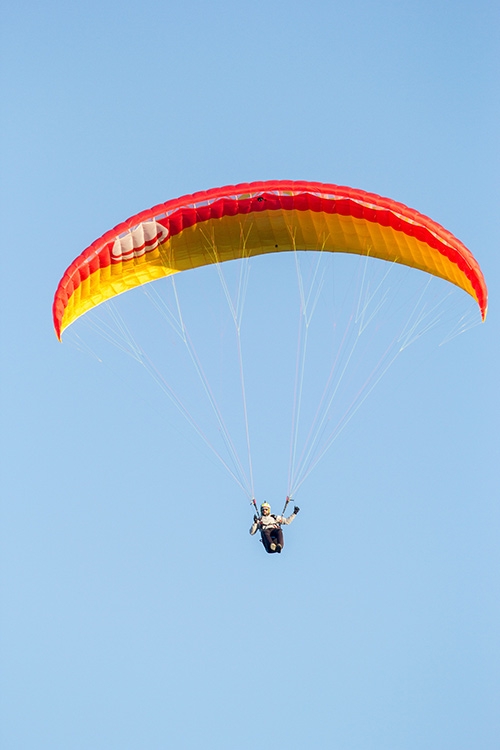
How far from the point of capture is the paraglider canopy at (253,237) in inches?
860

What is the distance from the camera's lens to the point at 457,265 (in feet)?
73.5

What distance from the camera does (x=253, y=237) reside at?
75.6ft

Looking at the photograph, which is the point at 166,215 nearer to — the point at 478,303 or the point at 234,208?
the point at 234,208

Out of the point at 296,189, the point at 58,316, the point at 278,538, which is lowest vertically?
the point at 278,538

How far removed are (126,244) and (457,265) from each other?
5.04m

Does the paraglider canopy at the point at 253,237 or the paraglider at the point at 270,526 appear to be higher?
the paraglider canopy at the point at 253,237

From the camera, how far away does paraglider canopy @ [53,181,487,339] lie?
71.7 ft

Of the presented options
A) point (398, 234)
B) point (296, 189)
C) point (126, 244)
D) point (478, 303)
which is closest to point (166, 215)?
point (126, 244)

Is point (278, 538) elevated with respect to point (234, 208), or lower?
lower

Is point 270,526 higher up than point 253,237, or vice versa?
point 253,237

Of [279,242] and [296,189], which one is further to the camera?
[279,242]

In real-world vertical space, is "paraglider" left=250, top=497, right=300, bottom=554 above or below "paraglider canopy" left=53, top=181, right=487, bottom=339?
below

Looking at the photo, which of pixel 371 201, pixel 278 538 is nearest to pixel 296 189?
pixel 371 201

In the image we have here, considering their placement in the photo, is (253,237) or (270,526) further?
(253,237)
